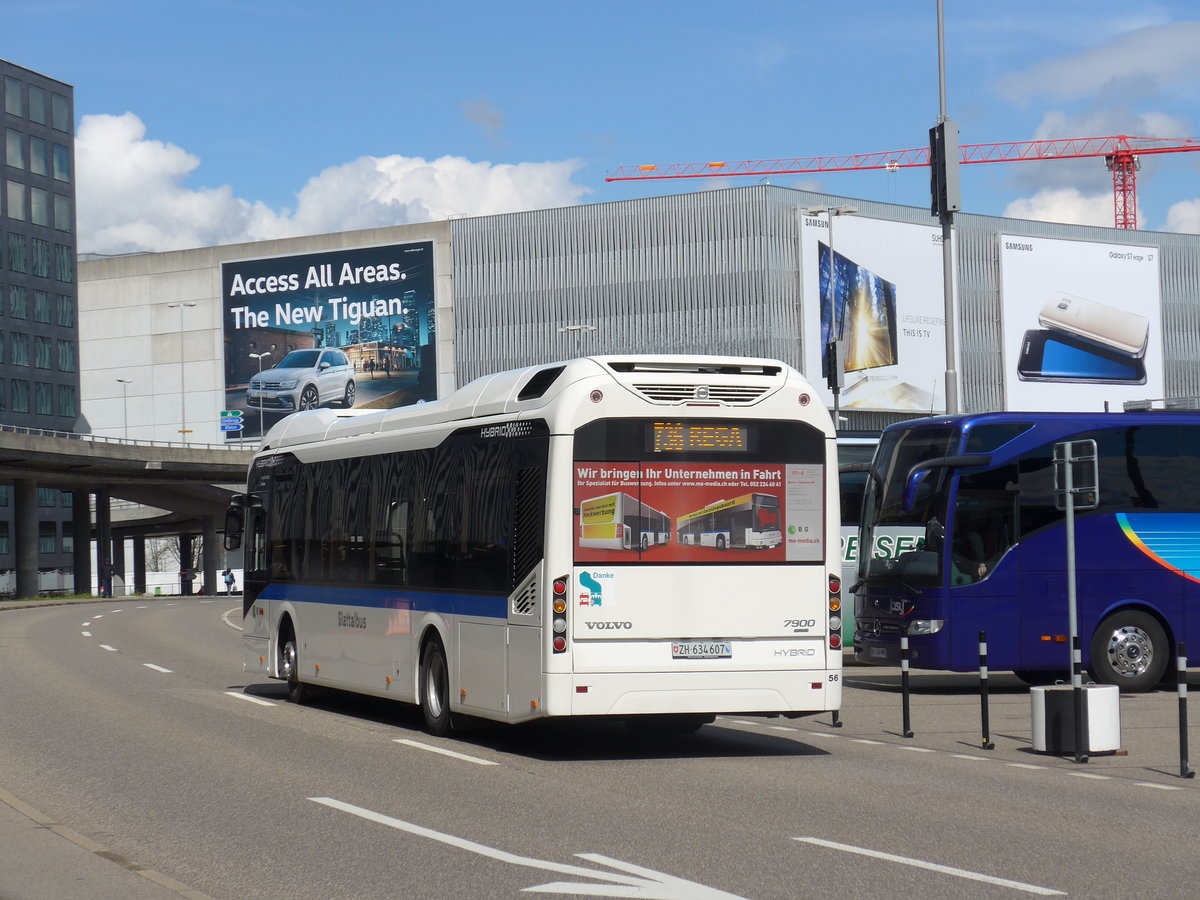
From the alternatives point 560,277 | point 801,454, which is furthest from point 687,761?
point 560,277

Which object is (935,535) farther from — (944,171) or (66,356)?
(66,356)

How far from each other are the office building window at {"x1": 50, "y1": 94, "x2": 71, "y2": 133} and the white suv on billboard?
2260 centimetres

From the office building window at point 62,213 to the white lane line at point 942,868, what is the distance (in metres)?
112

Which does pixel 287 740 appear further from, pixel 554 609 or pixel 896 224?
pixel 896 224

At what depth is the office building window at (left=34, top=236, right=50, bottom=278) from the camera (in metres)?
112

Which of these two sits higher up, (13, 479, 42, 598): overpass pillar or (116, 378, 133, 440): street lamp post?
(116, 378, 133, 440): street lamp post

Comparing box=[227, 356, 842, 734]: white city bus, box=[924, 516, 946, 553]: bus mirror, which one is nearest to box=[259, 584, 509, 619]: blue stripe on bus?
box=[227, 356, 842, 734]: white city bus

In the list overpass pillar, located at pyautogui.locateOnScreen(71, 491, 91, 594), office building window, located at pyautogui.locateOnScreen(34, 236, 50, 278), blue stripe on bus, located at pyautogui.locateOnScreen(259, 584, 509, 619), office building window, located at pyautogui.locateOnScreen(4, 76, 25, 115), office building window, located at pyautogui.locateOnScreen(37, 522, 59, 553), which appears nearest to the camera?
blue stripe on bus, located at pyautogui.locateOnScreen(259, 584, 509, 619)

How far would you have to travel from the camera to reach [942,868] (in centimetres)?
862

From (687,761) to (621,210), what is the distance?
3533 inches

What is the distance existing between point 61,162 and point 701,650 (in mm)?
109069

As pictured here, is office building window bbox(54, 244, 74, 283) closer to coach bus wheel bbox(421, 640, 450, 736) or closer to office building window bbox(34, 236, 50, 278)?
office building window bbox(34, 236, 50, 278)

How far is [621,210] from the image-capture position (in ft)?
334

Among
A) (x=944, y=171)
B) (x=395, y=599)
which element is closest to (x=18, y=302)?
(x=944, y=171)
